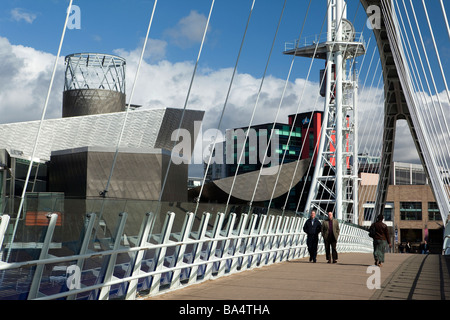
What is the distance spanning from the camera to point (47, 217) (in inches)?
232

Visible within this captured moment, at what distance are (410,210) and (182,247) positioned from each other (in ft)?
254

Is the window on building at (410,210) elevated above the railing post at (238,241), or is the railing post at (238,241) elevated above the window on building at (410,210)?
the railing post at (238,241)

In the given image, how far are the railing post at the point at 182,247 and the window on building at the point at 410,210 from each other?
76.4m

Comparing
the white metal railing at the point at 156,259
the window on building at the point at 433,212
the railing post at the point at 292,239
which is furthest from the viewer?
the window on building at the point at 433,212

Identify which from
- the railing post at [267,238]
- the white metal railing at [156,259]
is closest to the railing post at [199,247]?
the white metal railing at [156,259]

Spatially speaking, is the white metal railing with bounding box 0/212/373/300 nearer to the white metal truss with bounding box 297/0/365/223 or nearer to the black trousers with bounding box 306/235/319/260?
the black trousers with bounding box 306/235/319/260

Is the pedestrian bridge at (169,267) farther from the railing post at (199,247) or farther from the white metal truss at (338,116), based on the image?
the white metal truss at (338,116)

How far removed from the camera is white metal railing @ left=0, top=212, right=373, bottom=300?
6112mm

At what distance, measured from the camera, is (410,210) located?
268ft

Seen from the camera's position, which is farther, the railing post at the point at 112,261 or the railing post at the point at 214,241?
the railing post at the point at 214,241

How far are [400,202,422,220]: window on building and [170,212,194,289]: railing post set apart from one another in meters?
76.4

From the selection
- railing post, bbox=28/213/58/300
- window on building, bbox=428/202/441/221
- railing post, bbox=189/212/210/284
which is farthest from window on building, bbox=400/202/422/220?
railing post, bbox=28/213/58/300

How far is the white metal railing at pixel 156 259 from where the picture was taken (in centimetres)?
611
